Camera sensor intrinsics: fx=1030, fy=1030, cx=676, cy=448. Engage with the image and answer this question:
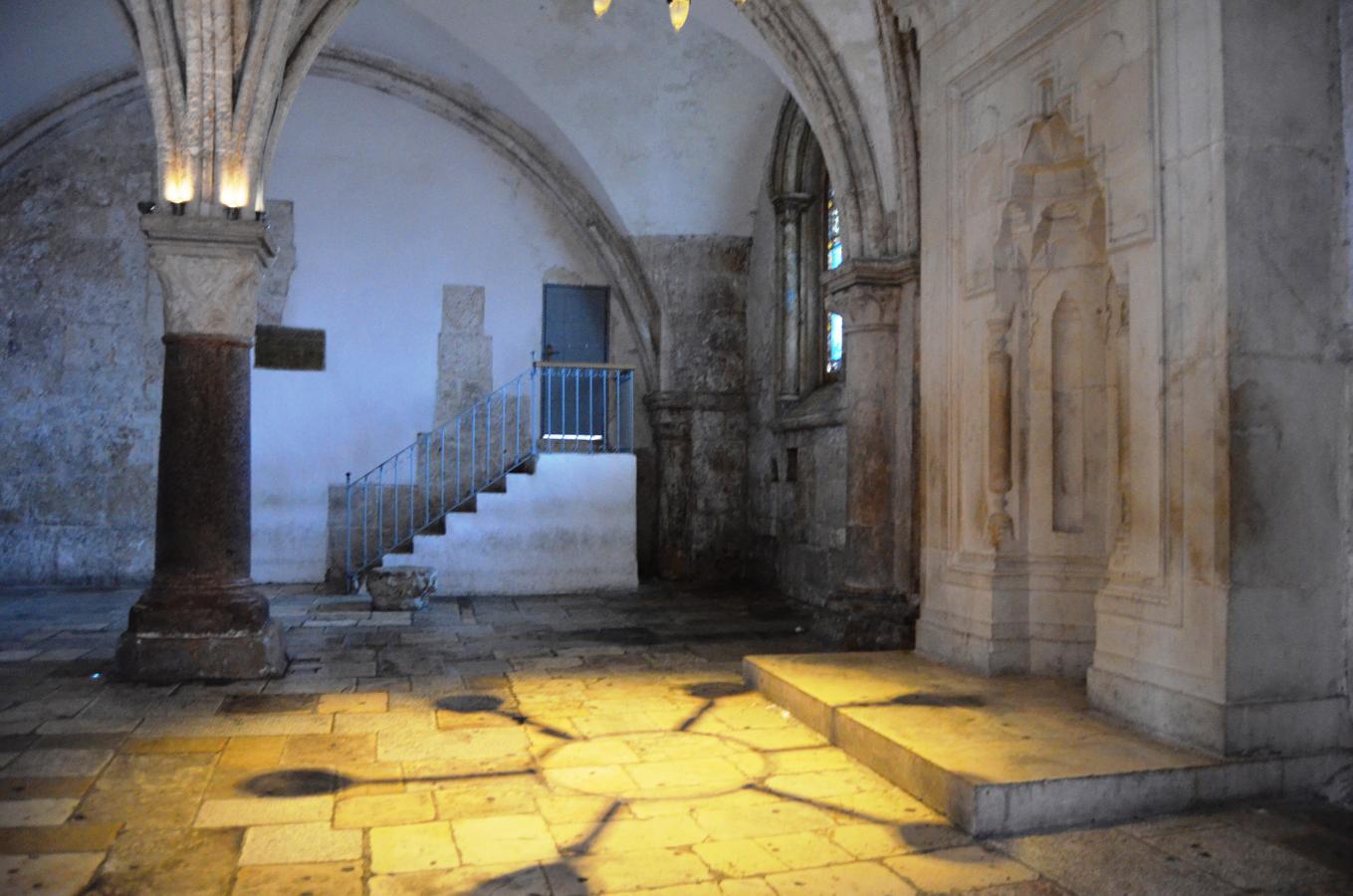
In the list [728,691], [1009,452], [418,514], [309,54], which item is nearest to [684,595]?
[418,514]

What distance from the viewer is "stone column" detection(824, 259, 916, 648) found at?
6387 millimetres

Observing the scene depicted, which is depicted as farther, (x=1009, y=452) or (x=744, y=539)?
(x=744, y=539)

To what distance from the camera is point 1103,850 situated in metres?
3.07

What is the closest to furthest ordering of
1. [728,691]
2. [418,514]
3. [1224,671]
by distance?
[1224,671] < [728,691] < [418,514]

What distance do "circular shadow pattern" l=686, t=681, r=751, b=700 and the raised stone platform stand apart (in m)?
0.55

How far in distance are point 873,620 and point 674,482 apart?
455 centimetres

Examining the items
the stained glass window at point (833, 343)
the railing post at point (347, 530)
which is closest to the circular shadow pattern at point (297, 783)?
the railing post at point (347, 530)

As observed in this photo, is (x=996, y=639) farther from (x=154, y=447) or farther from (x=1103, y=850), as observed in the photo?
(x=154, y=447)

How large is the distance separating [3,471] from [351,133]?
467 centimetres

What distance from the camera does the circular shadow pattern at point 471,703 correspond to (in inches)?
190

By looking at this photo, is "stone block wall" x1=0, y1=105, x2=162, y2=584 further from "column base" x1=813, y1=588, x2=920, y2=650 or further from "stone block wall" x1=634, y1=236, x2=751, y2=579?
"column base" x1=813, y1=588, x2=920, y2=650

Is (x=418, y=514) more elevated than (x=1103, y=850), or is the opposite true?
(x=418, y=514)

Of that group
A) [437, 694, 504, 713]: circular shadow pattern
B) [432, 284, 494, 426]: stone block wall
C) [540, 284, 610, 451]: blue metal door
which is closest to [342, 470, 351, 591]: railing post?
[432, 284, 494, 426]: stone block wall

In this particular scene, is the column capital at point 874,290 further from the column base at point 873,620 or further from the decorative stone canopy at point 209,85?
the decorative stone canopy at point 209,85
